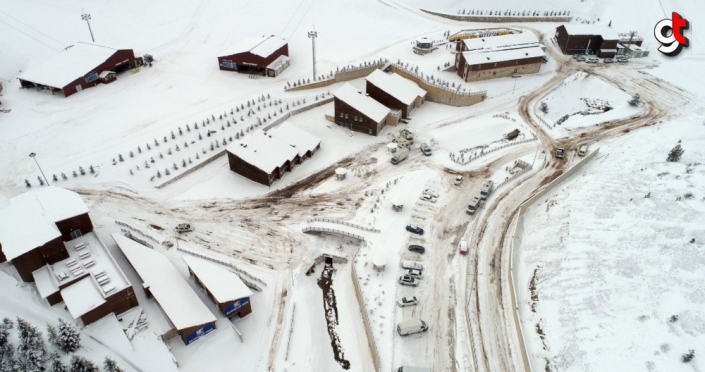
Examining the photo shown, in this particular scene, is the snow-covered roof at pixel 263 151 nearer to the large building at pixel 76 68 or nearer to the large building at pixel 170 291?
the large building at pixel 170 291

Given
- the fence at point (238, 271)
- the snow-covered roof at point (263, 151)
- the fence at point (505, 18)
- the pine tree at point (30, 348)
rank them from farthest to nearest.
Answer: the fence at point (505, 18)
the snow-covered roof at point (263, 151)
the fence at point (238, 271)
the pine tree at point (30, 348)

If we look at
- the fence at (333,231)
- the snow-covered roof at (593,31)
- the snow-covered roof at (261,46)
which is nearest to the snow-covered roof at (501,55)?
the snow-covered roof at (593,31)

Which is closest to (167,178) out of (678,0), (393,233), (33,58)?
(393,233)

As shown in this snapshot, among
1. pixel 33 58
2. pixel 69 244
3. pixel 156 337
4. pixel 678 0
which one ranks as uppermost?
pixel 678 0

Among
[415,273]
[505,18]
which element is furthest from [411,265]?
[505,18]

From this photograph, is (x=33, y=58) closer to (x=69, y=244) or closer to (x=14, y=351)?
(x=69, y=244)
